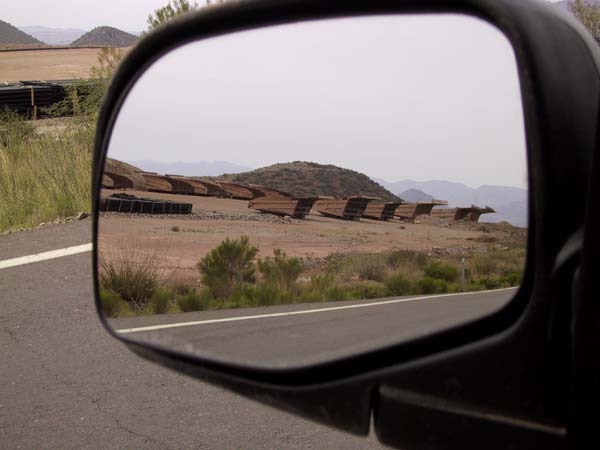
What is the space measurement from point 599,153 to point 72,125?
1512cm

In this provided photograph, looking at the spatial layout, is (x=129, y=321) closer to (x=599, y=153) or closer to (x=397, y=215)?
(x=397, y=215)

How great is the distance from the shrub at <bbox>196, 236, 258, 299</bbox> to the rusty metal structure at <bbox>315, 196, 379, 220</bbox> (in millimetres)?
142

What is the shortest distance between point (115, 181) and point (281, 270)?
29.3 inches

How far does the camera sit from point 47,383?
386cm

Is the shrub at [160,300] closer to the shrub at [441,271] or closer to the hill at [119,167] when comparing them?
the hill at [119,167]

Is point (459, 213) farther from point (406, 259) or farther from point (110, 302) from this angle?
point (110, 302)

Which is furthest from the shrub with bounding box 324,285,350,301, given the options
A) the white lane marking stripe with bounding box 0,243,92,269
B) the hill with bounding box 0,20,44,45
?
the hill with bounding box 0,20,44,45

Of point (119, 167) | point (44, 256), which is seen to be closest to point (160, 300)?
point (119, 167)

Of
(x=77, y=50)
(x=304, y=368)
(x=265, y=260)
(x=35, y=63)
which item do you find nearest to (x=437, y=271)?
(x=304, y=368)

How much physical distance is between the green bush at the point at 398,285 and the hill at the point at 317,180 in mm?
146

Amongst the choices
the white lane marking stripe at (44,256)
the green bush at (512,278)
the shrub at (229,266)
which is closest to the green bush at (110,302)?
the shrub at (229,266)

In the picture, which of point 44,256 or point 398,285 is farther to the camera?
point 44,256

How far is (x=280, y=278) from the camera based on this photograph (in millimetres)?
1303

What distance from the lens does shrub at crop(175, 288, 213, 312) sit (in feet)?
4.88
